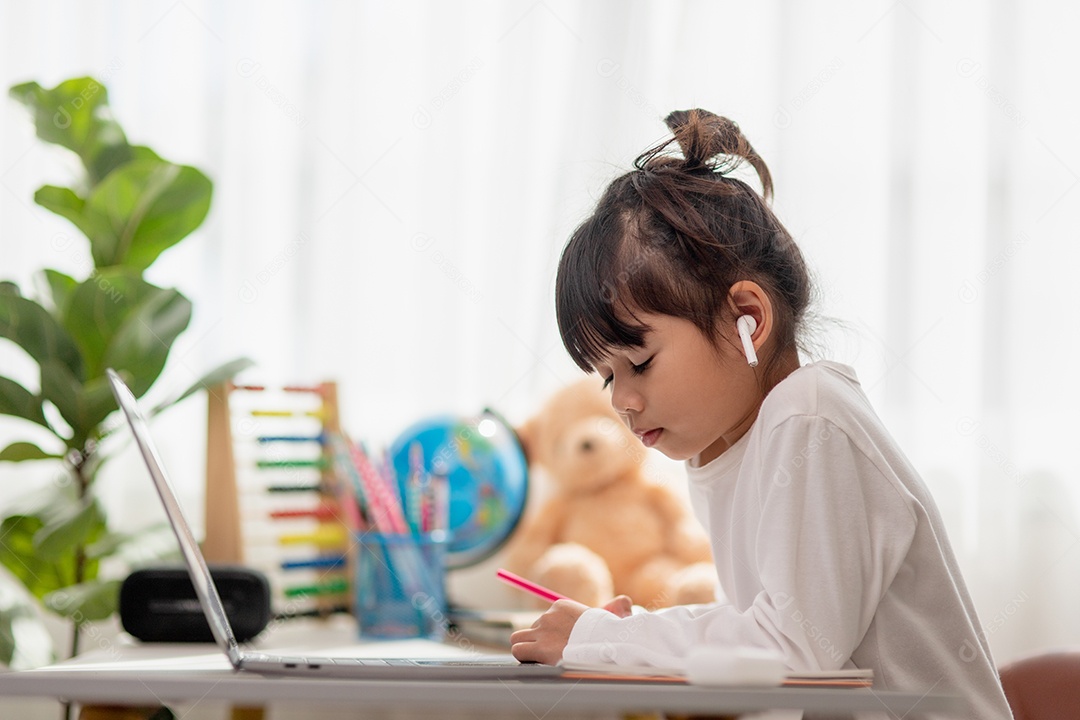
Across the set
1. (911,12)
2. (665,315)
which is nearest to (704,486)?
(665,315)

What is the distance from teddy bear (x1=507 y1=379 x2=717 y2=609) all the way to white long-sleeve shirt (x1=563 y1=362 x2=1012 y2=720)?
0.66 metres

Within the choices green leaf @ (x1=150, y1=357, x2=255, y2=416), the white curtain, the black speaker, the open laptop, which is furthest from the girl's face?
the white curtain

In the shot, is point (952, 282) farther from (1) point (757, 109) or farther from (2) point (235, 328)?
(2) point (235, 328)

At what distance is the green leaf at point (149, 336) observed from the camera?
1339 mm

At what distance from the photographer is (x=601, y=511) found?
5.01ft

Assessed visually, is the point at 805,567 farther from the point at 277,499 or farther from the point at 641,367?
the point at 277,499

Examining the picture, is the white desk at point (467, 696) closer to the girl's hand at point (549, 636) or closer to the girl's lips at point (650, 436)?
the girl's hand at point (549, 636)

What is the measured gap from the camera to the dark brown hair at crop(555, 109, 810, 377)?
876mm

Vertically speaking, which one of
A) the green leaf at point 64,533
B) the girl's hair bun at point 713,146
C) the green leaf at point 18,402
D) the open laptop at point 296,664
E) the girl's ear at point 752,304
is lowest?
the green leaf at point 64,533

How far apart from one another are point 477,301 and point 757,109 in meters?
0.58

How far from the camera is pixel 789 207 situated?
64.9 inches

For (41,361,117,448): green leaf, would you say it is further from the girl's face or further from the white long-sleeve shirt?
the white long-sleeve shirt

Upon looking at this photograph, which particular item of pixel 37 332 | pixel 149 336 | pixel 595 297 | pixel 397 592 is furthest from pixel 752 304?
pixel 37 332

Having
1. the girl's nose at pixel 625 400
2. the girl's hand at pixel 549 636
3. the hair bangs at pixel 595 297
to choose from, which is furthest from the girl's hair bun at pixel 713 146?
the girl's hand at pixel 549 636
